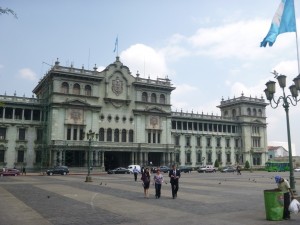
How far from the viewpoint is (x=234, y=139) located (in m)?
92.2

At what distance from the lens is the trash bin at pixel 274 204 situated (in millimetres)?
12078

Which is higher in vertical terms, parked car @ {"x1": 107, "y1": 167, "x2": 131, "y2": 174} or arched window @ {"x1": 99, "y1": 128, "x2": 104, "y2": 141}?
arched window @ {"x1": 99, "y1": 128, "x2": 104, "y2": 141}

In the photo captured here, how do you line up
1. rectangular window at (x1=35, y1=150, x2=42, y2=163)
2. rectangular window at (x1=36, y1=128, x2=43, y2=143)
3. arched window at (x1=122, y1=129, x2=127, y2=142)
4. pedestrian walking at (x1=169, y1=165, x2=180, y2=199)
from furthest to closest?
1. arched window at (x1=122, y1=129, x2=127, y2=142)
2. rectangular window at (x1=36, y1=128, x2=43, y2=143)
3. rectangular window at (x1=35, y1=150, x2=42, y2=163)
4. pedestrian walking at (x1=169, y1=165, x2=180, y2=199)

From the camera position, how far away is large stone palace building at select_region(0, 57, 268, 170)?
63.4m

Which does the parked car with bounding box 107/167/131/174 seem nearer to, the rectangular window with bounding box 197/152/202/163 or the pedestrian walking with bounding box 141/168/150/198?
the rectangular window with bounding box 197/152/202/163

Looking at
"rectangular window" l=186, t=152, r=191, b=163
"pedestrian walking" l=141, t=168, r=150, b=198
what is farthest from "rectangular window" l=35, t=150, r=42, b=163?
"pedestrian walking" l=141, t=168, r=150, b=198

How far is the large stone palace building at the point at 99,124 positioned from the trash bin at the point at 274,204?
48.0 metres

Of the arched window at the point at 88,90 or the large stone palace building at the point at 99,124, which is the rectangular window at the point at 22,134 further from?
the arched window at the point at 88,90

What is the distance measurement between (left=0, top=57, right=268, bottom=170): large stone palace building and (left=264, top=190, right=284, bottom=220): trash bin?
158ft

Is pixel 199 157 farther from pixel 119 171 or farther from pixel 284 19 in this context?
pixel 284 19

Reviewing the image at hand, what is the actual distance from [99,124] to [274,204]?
57733 millimetres

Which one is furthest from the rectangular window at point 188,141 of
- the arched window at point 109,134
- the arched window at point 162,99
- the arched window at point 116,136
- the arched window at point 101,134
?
the arched window at point 101,134

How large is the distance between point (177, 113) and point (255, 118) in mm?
24444

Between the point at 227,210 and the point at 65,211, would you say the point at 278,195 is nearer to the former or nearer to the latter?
the point at 227,210
